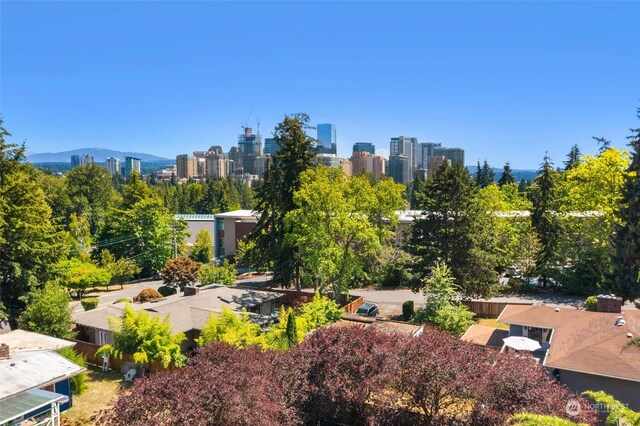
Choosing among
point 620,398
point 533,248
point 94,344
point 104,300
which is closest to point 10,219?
point 94,344

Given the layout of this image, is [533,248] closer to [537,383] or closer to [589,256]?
[589,256]

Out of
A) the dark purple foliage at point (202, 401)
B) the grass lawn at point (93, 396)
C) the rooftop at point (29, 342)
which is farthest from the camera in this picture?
the rooftop at point (29, 342)

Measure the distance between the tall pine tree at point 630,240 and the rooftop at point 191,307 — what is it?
2173 cm

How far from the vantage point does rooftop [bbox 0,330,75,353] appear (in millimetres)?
18453

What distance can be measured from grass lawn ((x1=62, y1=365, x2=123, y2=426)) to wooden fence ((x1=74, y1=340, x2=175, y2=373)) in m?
0.30

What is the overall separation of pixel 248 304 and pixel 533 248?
2607cm

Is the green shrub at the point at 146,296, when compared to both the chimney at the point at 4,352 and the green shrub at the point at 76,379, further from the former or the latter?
the chimney at the point at 4,352

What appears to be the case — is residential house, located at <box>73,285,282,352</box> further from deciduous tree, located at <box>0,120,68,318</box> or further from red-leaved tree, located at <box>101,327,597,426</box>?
red-leaved tree, located at <box>101,327,597,426</box>

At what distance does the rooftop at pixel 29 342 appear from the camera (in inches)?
727

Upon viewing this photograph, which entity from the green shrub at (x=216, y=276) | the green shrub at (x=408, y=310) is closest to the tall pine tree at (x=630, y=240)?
the green shrub at (x=408, y=310)

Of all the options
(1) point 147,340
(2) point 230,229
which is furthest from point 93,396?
(2) point 230,229

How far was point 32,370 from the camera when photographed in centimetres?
1590
